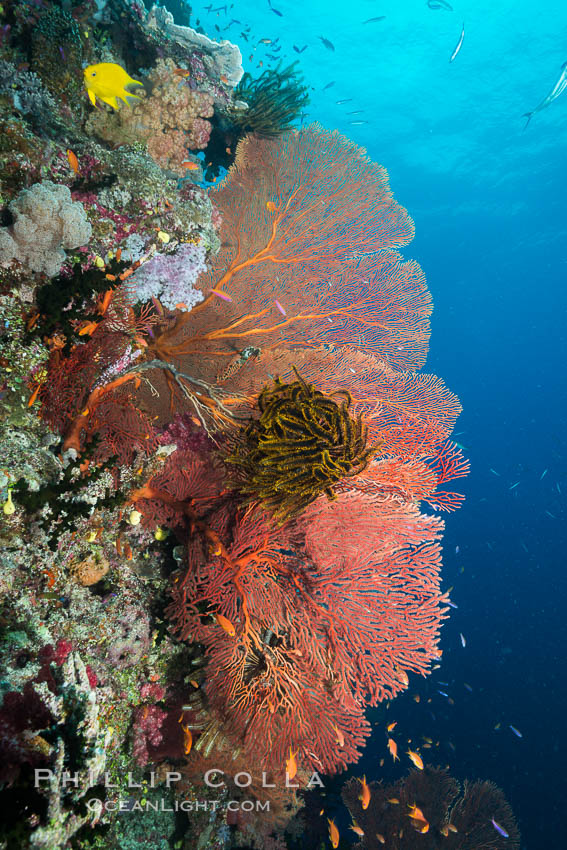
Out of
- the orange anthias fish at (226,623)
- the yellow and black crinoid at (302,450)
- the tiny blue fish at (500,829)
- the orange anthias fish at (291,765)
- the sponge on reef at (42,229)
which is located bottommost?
the tiny blue fish at (500,829)

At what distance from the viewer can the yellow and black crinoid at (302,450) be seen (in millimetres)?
2721

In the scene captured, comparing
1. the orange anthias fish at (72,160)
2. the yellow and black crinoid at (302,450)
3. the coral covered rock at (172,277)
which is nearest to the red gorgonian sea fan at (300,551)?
the coral covered rock at (172,277)

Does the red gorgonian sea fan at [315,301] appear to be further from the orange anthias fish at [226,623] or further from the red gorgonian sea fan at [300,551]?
the orange anthias fish at [226,623]

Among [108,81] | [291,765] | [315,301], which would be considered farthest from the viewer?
[315,301]

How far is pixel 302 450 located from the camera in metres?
2.74

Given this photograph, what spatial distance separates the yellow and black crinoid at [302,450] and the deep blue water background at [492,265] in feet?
51.0

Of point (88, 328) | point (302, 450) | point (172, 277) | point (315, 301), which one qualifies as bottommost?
point (302, 450)

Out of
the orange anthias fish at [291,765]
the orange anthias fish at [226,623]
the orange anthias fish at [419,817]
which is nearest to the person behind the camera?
the orange anthias fish at [226,623]

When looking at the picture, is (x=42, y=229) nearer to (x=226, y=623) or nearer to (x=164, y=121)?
(x=226, y=623)

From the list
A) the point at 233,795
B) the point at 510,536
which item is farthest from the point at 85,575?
the point at 510,536

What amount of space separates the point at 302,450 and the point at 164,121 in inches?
217

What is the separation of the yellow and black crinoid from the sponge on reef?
2.12 m

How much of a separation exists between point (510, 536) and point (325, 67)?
132 feet

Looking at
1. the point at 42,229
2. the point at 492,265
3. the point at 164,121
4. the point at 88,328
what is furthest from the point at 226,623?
the point at 492,265
